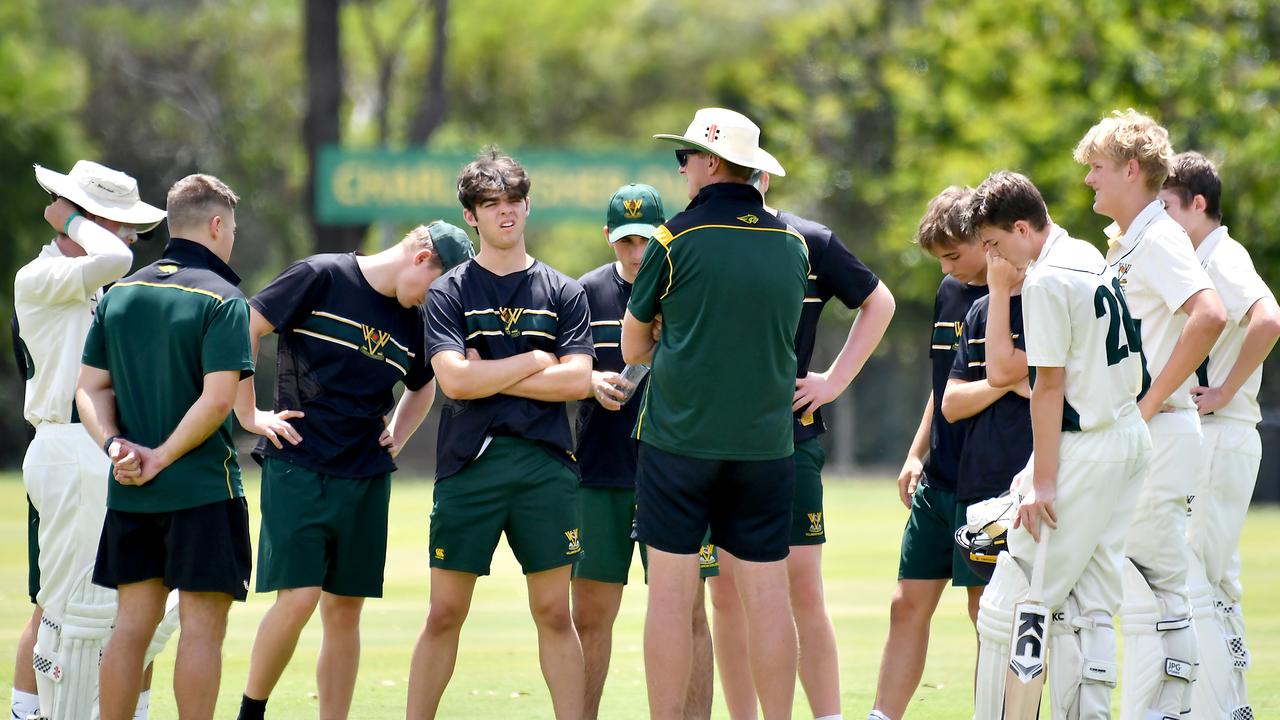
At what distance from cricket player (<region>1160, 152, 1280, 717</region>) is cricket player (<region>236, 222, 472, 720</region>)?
3.19 meters

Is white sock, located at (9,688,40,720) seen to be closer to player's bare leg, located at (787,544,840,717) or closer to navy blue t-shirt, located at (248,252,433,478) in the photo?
navy blue t-shirt, located at (248,252,433,478)

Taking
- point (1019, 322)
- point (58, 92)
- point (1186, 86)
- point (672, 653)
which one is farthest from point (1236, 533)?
point (58, 92)

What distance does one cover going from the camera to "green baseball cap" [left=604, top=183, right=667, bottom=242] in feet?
24.1

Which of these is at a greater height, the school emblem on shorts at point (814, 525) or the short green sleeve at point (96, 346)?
the short green sleeve at point (96, 346)

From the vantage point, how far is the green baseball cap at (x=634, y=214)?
7.34m

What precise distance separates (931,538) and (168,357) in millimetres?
3289

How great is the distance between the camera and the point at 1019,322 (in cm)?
664

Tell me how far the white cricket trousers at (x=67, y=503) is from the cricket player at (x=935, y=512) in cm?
338

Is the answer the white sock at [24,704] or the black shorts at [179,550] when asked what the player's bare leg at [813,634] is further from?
the white sock at [24,704]

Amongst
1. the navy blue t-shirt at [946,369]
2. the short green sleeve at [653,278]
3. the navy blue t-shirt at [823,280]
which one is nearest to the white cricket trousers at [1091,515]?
the navy blue t-shirt at [946,369]

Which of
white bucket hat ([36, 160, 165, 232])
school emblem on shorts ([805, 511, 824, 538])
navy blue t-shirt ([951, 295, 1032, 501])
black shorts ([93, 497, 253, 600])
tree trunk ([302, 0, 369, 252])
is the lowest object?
black shorts ([93, 497, 253, 600])

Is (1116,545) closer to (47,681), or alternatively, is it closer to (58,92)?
(47,681)

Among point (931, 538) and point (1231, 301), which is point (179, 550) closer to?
point (931, 538)

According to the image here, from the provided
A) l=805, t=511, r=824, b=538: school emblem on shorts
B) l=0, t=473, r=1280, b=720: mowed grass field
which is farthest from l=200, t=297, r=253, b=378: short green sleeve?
l=805, t=511, r=824, b=538: school emblem on shorts
